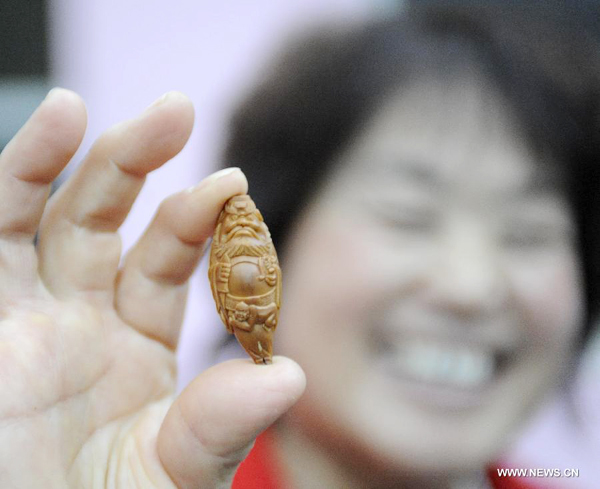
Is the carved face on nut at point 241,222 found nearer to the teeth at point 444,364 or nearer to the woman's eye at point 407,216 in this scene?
the woman's eye at point 407,216

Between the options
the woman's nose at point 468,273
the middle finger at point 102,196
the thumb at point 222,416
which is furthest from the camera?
the woman's nose at point 468,273

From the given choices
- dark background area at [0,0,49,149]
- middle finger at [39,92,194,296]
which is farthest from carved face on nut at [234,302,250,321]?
dark background area at [0,0,49,149]

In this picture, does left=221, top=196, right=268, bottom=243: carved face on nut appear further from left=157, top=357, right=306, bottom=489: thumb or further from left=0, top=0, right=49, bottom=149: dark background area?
left=0, top=0, right=49, bottom=149: dark background area

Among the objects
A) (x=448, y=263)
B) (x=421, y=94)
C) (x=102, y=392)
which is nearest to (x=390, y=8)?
(x=421, y=94)

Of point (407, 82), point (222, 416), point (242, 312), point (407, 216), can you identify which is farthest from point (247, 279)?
point (407, 82)

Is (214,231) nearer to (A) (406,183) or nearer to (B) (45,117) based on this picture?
(B) (45,117)

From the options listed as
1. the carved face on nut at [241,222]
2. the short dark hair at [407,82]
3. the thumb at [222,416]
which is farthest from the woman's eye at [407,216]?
the thumb at [222,416]

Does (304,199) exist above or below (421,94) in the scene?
below
